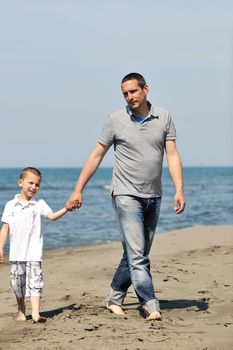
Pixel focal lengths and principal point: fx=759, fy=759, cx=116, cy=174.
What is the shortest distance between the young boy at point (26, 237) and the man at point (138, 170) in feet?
1.14

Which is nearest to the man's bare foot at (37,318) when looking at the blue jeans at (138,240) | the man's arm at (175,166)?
the blue jeans at (138,240)

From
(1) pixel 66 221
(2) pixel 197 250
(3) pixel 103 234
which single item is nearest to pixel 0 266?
(2) pixel 197 250

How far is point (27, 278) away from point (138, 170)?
4.46 feet

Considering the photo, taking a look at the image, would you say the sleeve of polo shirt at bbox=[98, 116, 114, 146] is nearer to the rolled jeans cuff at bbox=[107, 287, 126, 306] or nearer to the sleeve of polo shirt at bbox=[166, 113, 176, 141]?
the sleeve of polo shirt at bbox=[166, 113, 176, 141]

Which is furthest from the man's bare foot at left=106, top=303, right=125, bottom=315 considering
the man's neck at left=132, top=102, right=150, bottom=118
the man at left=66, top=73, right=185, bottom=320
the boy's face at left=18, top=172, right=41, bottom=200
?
the man's neck at left=132, top=102, right=150, bottom=118

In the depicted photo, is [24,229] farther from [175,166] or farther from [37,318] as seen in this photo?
[175,166]

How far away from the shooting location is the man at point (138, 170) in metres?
6.57

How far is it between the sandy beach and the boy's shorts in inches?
10.2

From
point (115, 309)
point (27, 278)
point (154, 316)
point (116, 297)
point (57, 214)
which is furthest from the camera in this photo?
point (116, 297)

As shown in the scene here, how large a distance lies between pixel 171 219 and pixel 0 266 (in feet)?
39.0

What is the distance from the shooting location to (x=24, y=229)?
6625 millimetres

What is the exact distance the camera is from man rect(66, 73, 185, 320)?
6.57m

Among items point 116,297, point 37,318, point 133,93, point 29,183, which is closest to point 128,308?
point 116,297

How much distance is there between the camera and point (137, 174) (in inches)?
260
